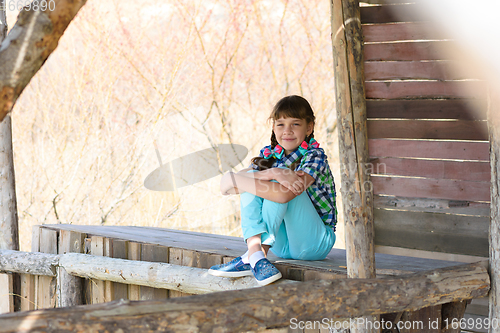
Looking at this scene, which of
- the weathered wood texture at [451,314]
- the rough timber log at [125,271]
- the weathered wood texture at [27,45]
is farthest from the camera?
the rough timber log at [125,271]

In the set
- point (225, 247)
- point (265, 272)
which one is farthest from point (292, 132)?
point (225, 247)

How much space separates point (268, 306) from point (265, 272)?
0.48m

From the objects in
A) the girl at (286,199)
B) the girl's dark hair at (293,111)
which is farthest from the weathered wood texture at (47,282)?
the girl's dark hair at (293,111)

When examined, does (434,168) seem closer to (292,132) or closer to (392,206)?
(392,206)

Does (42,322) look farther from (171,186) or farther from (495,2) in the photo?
(171,186)

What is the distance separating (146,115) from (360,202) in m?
5.80

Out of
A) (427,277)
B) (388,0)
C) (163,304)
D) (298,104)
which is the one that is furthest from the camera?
(388,0)

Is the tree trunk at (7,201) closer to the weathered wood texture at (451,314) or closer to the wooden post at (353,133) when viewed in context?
the wooden post at (353,133)

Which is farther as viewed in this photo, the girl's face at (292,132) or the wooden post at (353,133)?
the girl's face at (292,132)

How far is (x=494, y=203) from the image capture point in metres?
2.25

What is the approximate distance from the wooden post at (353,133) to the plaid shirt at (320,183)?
0.38 meters

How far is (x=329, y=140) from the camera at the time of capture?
810cm

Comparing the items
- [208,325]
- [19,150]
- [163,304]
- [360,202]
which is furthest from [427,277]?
[19,150]

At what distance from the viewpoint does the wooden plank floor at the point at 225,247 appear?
257cm
